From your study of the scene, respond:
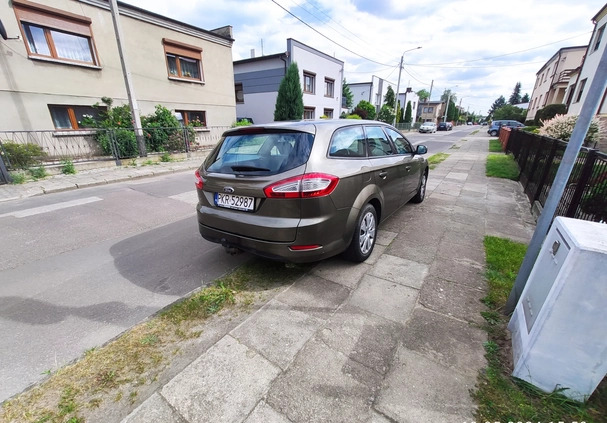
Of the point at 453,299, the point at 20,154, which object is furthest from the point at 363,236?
the point at 20,154

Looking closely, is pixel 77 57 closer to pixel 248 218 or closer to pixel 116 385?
pixel 248 218

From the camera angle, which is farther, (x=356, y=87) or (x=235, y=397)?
(x=356, y=87)

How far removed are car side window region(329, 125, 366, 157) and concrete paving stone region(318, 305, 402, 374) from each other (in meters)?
1.56

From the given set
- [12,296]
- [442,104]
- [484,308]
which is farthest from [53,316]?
[442,104]

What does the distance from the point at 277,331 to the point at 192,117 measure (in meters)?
15.3

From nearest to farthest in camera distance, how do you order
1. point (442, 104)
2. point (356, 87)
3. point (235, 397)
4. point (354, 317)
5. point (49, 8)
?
point (235, 397)
point (354, 317)
point (49, 8)
point (356, 87)
point (442, 104)

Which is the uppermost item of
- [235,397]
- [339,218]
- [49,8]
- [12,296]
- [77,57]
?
[49,8]

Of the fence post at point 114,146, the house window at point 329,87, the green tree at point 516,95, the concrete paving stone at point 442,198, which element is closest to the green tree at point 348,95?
the house window at point 329,87

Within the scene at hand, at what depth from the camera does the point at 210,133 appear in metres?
15.3

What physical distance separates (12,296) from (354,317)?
3.51 metres

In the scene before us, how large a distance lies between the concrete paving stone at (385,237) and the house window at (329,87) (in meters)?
22.6

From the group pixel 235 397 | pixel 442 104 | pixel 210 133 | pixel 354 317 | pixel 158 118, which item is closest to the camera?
pixel 235 397

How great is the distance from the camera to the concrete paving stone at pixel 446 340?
1916 millimetres

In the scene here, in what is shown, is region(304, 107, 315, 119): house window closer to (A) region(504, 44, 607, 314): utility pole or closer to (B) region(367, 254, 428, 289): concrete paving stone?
(B) region(367, 254, 428, 289): concrete paving stone
